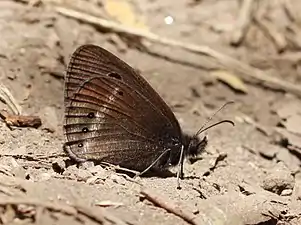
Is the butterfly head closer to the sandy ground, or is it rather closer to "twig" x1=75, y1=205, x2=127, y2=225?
the sandy ground

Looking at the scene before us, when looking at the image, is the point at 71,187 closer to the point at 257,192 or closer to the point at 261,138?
the point at 257,192

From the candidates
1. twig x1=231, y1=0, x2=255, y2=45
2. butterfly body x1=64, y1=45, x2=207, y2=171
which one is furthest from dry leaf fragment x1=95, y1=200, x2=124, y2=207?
twig x1=231, y1=0, x2=255, y2=45

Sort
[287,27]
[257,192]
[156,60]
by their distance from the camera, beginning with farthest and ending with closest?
1. [287,27]
2. [156,60]
3. [257,192]

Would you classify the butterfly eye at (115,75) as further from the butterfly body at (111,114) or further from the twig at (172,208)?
the twig at (172,208)

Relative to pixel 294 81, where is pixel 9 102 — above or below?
above

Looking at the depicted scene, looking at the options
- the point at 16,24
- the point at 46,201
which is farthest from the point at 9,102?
the point at 46,201

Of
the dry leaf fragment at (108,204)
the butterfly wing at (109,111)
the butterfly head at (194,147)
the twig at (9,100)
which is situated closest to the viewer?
the dry leaf fragment at (108,204)

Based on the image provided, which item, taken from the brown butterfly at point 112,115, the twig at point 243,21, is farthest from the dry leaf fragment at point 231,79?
the brown butterfly at point 112,115
